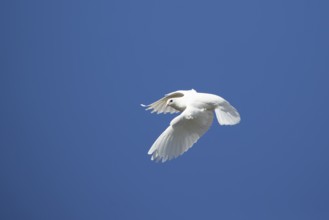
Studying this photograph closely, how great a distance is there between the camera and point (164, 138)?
228 centimetres

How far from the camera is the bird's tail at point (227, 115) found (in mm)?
2350

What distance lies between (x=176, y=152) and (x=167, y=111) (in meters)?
0.37

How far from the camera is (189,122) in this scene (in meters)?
2.28

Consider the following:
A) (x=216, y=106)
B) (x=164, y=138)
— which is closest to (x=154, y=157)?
(x=164, y=138)

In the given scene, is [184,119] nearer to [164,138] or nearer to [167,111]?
[164,138]

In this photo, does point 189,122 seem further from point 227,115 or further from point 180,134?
point 227,115

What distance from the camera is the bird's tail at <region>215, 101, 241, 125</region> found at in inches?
92.5

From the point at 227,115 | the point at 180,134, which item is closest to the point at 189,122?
the point at 180,134

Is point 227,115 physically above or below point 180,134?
above

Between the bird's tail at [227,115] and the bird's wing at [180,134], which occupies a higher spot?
the bird's tail at [227,115]

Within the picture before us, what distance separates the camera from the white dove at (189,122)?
2256 millimetres

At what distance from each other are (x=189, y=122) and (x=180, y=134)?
2.1 inches

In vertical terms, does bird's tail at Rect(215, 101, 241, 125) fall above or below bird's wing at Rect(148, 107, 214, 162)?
above

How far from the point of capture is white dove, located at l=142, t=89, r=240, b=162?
2256 mm
